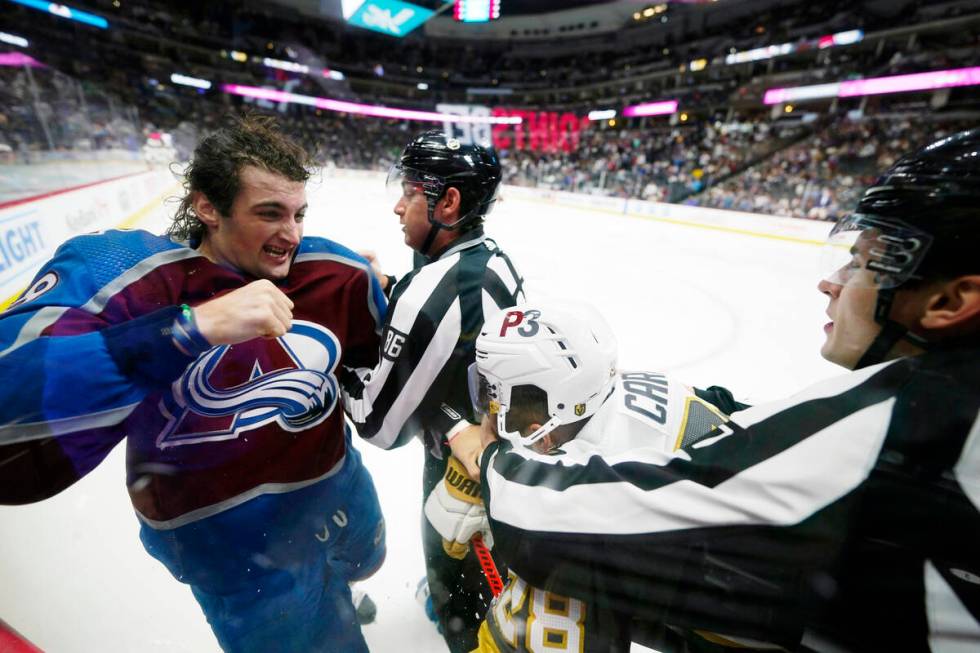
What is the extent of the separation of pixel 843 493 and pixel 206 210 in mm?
1398

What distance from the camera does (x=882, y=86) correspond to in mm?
14469

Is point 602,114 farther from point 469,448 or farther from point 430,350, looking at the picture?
point 469,448

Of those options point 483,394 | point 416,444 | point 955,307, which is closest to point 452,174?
point 483,394

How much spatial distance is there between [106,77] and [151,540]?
78.9 ft

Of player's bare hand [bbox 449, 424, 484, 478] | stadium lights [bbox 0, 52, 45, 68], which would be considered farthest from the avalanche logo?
stadium lights [bbox 0, 52, 45, 68]

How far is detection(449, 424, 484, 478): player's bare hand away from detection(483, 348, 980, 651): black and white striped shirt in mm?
338

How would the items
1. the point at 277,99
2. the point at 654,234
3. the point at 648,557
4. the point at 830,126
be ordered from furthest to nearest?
the point at 277,99 → the point at 830,126 → the point at 654,234 → the point at 648,557

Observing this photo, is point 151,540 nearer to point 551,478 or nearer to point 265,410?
point 265,410

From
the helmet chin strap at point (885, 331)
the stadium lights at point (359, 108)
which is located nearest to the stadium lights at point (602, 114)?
the stadium lights at point (359, 108)

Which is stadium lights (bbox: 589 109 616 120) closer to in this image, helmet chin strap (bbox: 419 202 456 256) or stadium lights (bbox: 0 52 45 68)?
stadium lights (bbox: 0 52 45 68)

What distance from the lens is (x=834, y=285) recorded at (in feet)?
2.84

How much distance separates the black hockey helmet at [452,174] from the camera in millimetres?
1550

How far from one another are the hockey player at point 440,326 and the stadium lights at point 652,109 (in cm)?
2472

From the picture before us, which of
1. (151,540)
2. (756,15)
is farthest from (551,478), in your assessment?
(756,15)
